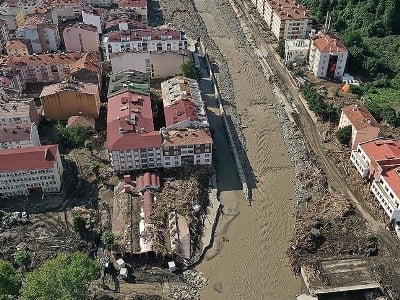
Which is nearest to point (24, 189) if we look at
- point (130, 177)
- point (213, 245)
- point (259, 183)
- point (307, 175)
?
point (130, 177)

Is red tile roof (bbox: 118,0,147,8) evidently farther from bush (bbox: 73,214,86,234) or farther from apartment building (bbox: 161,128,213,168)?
bush (bbox: 73,214,86,234)

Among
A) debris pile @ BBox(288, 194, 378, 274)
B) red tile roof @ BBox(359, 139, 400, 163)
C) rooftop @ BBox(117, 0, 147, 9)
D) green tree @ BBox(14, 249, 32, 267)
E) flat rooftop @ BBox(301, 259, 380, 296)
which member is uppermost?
rooftop @ BBox(117, 0, 147, 9)

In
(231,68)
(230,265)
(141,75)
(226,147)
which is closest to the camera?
(230,265)

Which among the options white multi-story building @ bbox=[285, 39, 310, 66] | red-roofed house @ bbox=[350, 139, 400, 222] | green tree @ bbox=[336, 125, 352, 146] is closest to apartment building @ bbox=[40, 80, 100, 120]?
white multi-story building @ bbox=[285, 39, 310, 66]

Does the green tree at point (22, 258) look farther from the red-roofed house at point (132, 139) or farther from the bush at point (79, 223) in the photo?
the red-roofed house at point (132, 139)

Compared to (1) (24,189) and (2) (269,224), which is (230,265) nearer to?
(2) (269,224)

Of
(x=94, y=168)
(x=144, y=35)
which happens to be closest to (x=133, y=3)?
(x=144, y=35)
